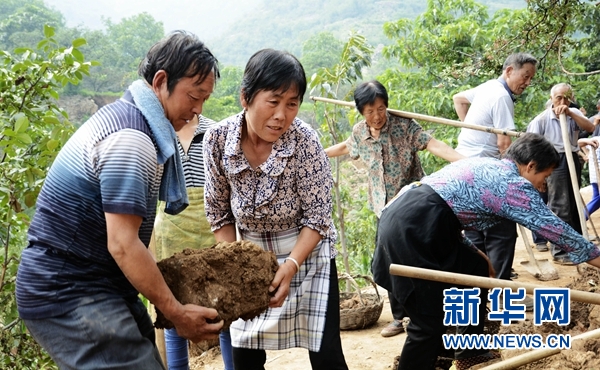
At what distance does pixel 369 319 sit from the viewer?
4.81 meters

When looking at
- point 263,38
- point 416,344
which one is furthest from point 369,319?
point 263,38

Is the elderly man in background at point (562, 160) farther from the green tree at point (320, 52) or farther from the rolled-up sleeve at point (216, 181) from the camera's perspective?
the green tree at point (320, 52)

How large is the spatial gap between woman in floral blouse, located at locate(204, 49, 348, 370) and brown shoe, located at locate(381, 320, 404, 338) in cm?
193

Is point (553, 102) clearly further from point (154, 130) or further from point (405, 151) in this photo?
point (154, 130)

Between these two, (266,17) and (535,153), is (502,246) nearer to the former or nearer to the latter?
(535,153)

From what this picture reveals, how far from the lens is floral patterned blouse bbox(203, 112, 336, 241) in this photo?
2.56 m

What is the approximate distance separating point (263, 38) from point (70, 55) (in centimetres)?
7511

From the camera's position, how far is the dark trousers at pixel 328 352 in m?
2.60

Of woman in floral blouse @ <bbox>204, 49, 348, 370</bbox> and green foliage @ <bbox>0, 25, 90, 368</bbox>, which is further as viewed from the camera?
green foliage @ <bbox>0, 25, 90, 368</bbox>

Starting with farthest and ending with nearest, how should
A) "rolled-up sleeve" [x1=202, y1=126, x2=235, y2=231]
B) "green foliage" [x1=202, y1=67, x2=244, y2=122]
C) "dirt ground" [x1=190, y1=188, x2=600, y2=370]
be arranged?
"green foliage" [x1=202, y1=67, x2=244, y2=122] → "dirt ground" [x1=190, y1=188, x2=600, y2=370] → "rolled-up sleeve" [x1=202, y1=126, x2=235, y2=231]

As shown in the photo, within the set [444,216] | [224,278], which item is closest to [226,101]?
[444,216]

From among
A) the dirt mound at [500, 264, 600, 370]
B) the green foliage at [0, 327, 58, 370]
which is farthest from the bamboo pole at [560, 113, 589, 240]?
the green foliage at [0, 327, 58, 370]

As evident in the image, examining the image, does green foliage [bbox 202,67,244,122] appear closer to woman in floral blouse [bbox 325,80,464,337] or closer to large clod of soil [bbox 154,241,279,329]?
woman in floral blouse [bbox 325,80,464,337]

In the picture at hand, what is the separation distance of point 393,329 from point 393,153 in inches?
51.2
